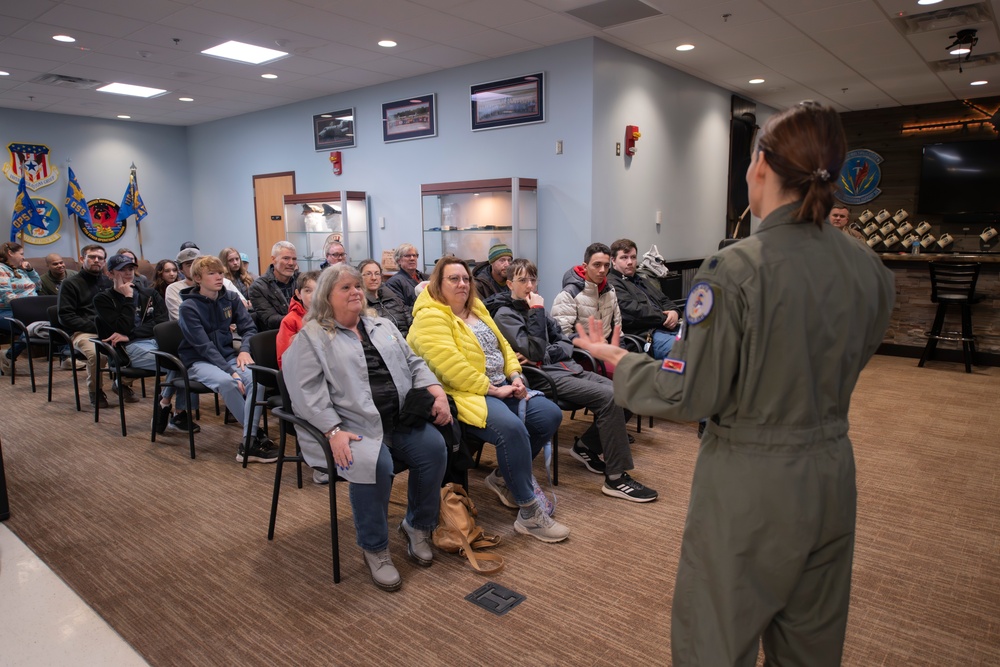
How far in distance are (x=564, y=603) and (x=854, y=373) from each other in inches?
60.8

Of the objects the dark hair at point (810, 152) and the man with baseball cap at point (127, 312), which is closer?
the dark hair at point (810, 152)

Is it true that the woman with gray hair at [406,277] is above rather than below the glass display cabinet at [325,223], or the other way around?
below

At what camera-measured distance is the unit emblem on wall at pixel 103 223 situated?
9.47m

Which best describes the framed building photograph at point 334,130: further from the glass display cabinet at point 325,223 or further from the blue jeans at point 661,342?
the blue jeans at point 661,342

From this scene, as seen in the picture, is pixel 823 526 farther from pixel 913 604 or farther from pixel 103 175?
pixel 103 175

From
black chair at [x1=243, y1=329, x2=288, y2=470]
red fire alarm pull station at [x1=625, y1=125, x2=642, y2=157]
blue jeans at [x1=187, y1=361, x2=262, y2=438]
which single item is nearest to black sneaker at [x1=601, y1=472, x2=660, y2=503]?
black chair at [x1=243, y1=329, x2=288, y2=470]

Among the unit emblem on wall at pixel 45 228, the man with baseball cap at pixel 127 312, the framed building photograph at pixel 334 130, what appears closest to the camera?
the man with baseball cap at pixel 127 312

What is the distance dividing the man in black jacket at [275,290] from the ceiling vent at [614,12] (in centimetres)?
287

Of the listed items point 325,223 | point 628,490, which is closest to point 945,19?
point 628,490

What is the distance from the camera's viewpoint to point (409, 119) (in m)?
7.12

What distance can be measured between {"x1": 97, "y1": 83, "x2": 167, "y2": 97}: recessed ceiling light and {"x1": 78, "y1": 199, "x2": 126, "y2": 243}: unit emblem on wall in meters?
2.41

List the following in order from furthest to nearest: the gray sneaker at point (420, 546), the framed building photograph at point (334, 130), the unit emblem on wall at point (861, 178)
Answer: the unit emblem on wall at point (861, 178)
the framed building photograph at point (334, 130)
the gray sneaker at point (420, 546)

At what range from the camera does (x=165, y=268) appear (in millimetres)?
4957

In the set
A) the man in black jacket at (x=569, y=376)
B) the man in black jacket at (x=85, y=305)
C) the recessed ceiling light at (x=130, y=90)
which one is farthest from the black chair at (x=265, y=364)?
the recessed ceiling light at (x=130, y=90)
